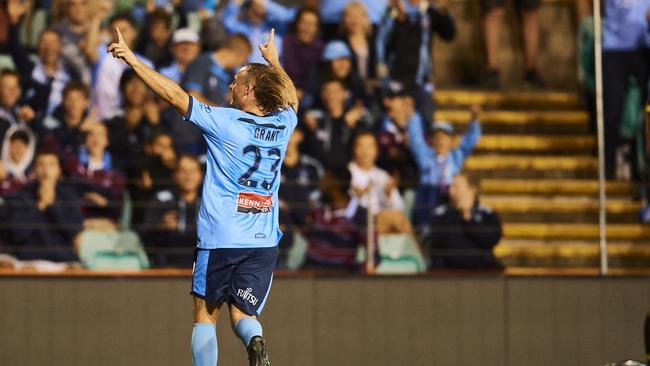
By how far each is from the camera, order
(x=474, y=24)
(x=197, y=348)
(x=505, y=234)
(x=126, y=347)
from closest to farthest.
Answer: (x=197, y=348), (x=126, y=347), (x=505, y=234), (x=474, y=24)

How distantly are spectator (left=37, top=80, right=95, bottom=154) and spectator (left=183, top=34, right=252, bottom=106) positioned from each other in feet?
3.02

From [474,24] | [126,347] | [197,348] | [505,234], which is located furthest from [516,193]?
[197,348]

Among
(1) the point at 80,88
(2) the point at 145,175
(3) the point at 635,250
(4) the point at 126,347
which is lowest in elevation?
(4) the point at 126,347

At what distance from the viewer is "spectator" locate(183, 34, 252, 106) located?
11.2 meters

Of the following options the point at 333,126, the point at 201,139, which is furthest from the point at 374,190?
the point at 201,139

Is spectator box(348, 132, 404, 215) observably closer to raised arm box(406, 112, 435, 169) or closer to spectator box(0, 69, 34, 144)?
raised arm box(406, 112, 435, 169)

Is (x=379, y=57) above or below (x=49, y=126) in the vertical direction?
above

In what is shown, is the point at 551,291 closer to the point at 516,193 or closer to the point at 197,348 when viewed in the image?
the point at 516,193

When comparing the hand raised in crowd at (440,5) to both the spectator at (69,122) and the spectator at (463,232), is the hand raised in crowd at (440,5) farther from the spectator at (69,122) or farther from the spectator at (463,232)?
the spectator at (69,122)

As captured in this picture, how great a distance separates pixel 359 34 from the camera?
11805 mm

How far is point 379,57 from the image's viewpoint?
11914 millimetres

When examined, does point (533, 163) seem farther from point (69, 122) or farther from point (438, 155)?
point (69, 122)

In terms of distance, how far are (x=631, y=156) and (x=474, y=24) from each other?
281 centimetres

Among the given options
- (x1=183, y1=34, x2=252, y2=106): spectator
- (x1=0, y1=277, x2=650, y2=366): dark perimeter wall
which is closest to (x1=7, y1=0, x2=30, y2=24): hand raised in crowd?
(x1=183, y1=34, x2=252, y2=106): spectator
